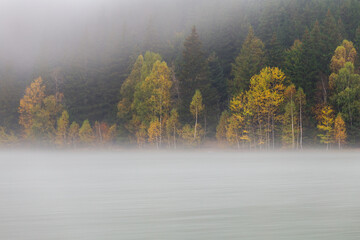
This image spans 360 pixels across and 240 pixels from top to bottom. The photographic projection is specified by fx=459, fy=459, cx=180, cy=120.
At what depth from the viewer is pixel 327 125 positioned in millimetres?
67250

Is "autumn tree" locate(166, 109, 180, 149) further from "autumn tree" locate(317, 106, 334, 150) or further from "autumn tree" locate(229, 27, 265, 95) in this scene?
"autumn tree" locate(317, 106, 334, 150)

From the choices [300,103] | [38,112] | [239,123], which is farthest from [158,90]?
[38,112]

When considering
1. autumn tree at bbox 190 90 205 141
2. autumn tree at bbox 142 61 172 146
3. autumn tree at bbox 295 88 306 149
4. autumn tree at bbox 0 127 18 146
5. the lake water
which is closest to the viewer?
the lake water

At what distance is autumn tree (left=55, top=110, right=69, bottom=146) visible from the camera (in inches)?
3664

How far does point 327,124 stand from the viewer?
220 ft

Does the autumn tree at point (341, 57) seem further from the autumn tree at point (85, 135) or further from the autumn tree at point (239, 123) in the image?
A: the autumn tree at point (85, 135)

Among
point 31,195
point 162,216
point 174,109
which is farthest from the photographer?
point 174,109

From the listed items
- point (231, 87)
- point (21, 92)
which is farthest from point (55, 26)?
point (231, 87)

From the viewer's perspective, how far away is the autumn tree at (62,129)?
93.1 metres

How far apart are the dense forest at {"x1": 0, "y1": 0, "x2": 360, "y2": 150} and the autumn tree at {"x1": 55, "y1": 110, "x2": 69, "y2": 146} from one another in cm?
20

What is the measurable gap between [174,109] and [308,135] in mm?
22831

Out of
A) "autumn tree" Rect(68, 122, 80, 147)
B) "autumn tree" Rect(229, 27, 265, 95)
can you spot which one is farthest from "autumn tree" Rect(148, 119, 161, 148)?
"autumn tree" Rect(68, 122, 80, 147)

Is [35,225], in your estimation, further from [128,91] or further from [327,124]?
[128,91]

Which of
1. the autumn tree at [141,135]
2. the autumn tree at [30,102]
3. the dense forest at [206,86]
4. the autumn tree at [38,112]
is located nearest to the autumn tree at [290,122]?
the dense forest at [206,86]
